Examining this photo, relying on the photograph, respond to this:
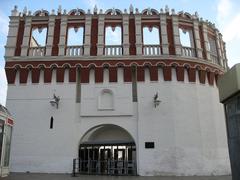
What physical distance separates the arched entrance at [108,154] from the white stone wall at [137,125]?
2.20ft

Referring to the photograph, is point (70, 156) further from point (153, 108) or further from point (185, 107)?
point (185, 107)

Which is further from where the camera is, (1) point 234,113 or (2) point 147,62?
(2) point 147,62

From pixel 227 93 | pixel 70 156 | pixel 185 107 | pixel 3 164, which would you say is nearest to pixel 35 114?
pixel 70 156

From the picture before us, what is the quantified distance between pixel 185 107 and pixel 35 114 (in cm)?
1041

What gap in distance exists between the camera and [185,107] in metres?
18.4

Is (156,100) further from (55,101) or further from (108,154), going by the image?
(55,101)

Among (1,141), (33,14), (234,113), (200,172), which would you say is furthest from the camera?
(33,14)

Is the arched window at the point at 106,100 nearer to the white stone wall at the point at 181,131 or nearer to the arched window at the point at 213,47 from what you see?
the white stone wall at the point at 181,131

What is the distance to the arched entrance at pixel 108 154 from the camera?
17656 mm

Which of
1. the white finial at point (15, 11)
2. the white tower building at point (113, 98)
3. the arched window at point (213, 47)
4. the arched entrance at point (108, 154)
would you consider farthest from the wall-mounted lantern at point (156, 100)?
the white finial at point (15, 11)

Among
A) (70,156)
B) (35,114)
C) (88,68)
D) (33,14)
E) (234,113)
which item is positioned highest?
(33,14)

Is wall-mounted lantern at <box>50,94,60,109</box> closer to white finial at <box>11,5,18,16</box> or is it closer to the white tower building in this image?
the white tower building

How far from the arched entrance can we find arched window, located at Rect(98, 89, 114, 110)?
1319 mm

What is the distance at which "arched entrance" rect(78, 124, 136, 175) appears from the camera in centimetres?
1766
